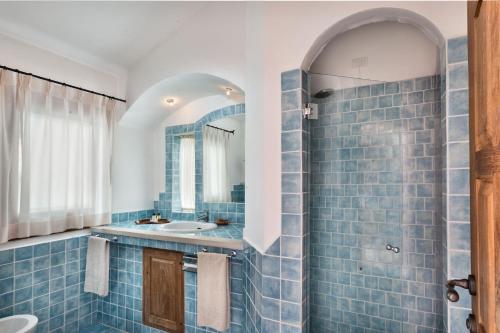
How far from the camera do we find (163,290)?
2.56 m

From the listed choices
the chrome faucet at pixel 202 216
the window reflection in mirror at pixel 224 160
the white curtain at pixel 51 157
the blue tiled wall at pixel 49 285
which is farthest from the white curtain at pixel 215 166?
the blue tiled wall at pixel 49 285

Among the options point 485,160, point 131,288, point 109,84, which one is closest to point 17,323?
point 131,288

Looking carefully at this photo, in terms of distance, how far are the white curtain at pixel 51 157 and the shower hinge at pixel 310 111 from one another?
223 cm

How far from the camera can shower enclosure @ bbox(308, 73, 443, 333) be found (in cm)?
165

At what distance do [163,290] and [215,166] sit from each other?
4.29 feet

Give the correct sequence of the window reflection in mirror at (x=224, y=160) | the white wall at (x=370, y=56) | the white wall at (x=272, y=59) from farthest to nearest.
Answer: the window reflection in mirror at (x=224, y=160) → the white wall at (x=370, y=56) → the white wall at (x=272, y=59)

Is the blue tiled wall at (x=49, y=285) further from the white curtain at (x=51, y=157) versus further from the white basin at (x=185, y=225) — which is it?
the white basin at (x=185, y=225)

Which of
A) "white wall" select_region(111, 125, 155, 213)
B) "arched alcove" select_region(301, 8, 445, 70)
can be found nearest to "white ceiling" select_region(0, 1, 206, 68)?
"white wall" select_region(111, 125, 155, 213)


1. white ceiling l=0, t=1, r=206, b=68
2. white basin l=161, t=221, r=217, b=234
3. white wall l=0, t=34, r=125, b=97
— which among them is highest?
white ceiling l=0, t=1, r=206, b=68

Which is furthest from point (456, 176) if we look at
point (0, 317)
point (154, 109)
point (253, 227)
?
point (0, 317)

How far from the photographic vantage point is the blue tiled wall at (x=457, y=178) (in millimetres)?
1282

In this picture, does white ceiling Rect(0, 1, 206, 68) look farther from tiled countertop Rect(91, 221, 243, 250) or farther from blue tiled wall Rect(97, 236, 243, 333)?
blue tiled wall Rect(97, 236, 243, 333)

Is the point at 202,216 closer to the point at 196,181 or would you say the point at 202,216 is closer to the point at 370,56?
the point at 196,181

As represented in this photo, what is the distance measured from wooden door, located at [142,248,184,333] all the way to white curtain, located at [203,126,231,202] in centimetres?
81
